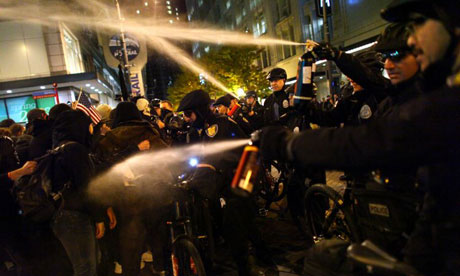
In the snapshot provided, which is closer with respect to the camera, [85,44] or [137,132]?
[137,132]

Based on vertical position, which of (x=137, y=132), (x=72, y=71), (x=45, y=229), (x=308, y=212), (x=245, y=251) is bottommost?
(x=245, y=251)

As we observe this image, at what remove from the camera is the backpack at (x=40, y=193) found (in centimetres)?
344

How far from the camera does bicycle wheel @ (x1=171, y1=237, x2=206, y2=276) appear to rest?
10.9 ft

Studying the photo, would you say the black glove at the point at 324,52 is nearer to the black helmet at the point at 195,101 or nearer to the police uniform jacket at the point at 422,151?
the black helmet at the point at 195,101

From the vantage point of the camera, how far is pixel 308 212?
4164mm

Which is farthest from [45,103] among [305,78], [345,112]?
[305,78]

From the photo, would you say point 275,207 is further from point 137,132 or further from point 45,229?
point 45,229

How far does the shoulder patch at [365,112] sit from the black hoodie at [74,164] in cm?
293

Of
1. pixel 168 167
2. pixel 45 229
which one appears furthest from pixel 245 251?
pixel 45 229

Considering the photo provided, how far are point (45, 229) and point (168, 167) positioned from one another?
147cm

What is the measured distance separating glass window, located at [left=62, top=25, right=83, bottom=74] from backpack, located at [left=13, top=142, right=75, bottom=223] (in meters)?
23.7

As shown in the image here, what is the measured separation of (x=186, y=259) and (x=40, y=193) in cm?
161

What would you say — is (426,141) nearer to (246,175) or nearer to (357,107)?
(246,175)

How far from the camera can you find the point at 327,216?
3785 millimetres
